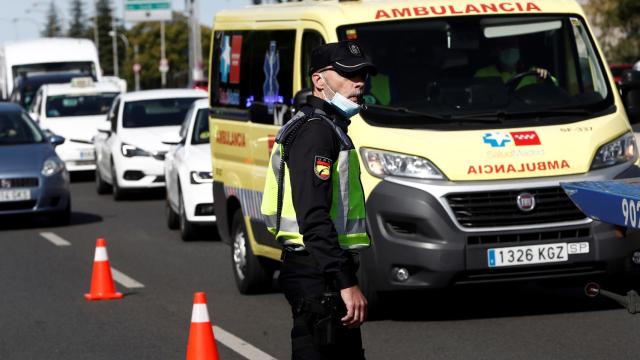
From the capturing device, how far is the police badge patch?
5.82m

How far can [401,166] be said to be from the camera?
10.6 meters

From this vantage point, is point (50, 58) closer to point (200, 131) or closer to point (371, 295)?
point (200, 131)

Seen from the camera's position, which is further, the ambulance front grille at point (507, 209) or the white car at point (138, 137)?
the white car at point (138, 137)

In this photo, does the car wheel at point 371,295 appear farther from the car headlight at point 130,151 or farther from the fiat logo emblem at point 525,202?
the car headlight at point 130,151

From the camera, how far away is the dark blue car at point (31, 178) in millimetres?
19484

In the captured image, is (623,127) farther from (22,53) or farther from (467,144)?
(22,53)

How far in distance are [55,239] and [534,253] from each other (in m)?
8.92

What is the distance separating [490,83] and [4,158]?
9778 millimetres

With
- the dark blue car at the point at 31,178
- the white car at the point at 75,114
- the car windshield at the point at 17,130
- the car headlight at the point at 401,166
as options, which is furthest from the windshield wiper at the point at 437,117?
the white car at the point at 75,114

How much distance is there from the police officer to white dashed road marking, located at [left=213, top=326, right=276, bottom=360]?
3.60 m

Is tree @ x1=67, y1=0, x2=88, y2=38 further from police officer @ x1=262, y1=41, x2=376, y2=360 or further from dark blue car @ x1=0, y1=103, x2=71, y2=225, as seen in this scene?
police officer @ x1=262, y1=41, x2=376, y2=360

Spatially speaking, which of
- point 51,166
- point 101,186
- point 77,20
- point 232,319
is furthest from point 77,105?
point 77,20

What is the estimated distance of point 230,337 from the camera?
10484mm

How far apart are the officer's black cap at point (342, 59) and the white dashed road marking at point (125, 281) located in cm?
767
